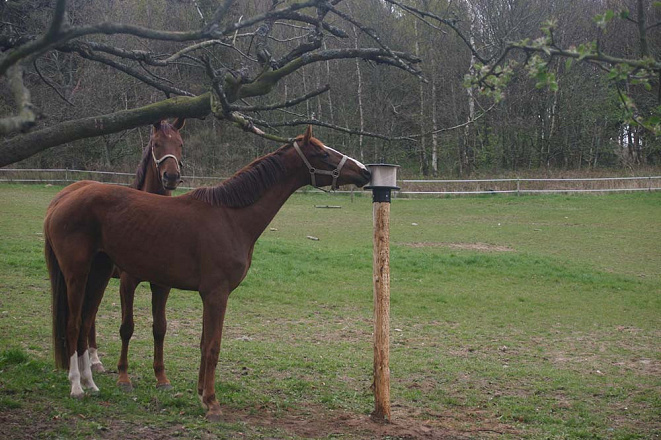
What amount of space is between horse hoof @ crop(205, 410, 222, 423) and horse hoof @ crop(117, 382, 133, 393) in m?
1.05

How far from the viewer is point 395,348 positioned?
8266 millimetres

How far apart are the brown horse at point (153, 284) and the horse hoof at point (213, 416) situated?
925 millimetres

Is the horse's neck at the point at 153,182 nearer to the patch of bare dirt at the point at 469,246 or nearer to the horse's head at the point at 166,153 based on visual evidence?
the horse's head at the point at 166,153

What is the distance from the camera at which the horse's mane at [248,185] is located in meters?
5.50

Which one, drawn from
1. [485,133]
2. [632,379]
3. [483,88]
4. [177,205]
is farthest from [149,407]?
[485,133]

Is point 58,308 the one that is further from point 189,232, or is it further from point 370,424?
point 370,424

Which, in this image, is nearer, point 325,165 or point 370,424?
point 370,424

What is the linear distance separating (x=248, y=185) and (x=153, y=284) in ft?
4.69

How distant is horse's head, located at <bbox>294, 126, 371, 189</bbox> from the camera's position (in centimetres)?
557

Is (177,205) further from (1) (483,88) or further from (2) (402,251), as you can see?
(2) (402,251)

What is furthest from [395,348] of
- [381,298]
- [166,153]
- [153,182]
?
[166,153]

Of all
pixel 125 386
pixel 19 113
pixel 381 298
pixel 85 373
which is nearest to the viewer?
pixel 19 113

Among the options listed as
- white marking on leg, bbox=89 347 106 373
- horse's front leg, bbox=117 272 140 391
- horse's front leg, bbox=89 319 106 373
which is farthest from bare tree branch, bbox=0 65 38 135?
white marking on leg, bbox=89 347 106 373

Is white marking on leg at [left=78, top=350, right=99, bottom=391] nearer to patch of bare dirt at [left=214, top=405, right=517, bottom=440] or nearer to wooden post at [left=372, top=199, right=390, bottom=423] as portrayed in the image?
patch of bare dirt at [left=214, top=405, right=517, bottom=440]
